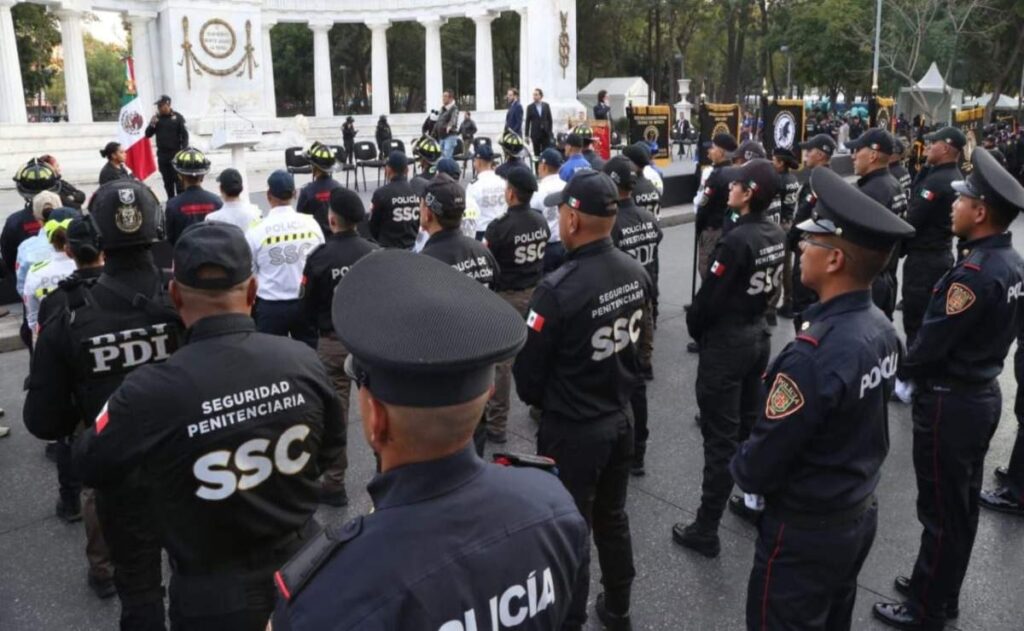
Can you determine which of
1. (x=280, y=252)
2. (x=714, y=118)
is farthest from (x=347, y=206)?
(x=714, y=118)

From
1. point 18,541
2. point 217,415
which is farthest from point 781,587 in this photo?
point 18,541

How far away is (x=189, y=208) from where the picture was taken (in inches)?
311

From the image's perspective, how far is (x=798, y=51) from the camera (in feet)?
167

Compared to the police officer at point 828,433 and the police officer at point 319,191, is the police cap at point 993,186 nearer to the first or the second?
the police officer at point 828,433

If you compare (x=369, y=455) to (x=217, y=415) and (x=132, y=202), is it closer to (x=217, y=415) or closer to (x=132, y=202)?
(x=132, y=202)

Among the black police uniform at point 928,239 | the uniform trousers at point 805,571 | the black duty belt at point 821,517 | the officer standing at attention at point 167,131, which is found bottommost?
the uniform trousers at point 805,571

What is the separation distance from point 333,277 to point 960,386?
388 centimetres

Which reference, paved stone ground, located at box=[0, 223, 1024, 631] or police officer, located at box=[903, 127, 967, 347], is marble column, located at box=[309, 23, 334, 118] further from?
police officer, located at box=[903, 127, 967, 347]

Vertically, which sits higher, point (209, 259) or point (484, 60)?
point (484, 60)

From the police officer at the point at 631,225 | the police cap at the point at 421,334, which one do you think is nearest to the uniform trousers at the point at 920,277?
the police officer at the point at 631,225

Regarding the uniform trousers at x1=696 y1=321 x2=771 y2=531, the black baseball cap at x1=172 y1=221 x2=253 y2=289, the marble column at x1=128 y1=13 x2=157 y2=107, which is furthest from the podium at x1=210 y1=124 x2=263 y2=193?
the marble column at x1=128 y1=13 x2=157 y2=107

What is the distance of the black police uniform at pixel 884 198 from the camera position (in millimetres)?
7246

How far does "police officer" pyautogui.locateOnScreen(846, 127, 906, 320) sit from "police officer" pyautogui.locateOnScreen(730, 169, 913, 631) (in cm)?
464

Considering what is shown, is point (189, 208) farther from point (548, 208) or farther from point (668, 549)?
point (668, 549)
